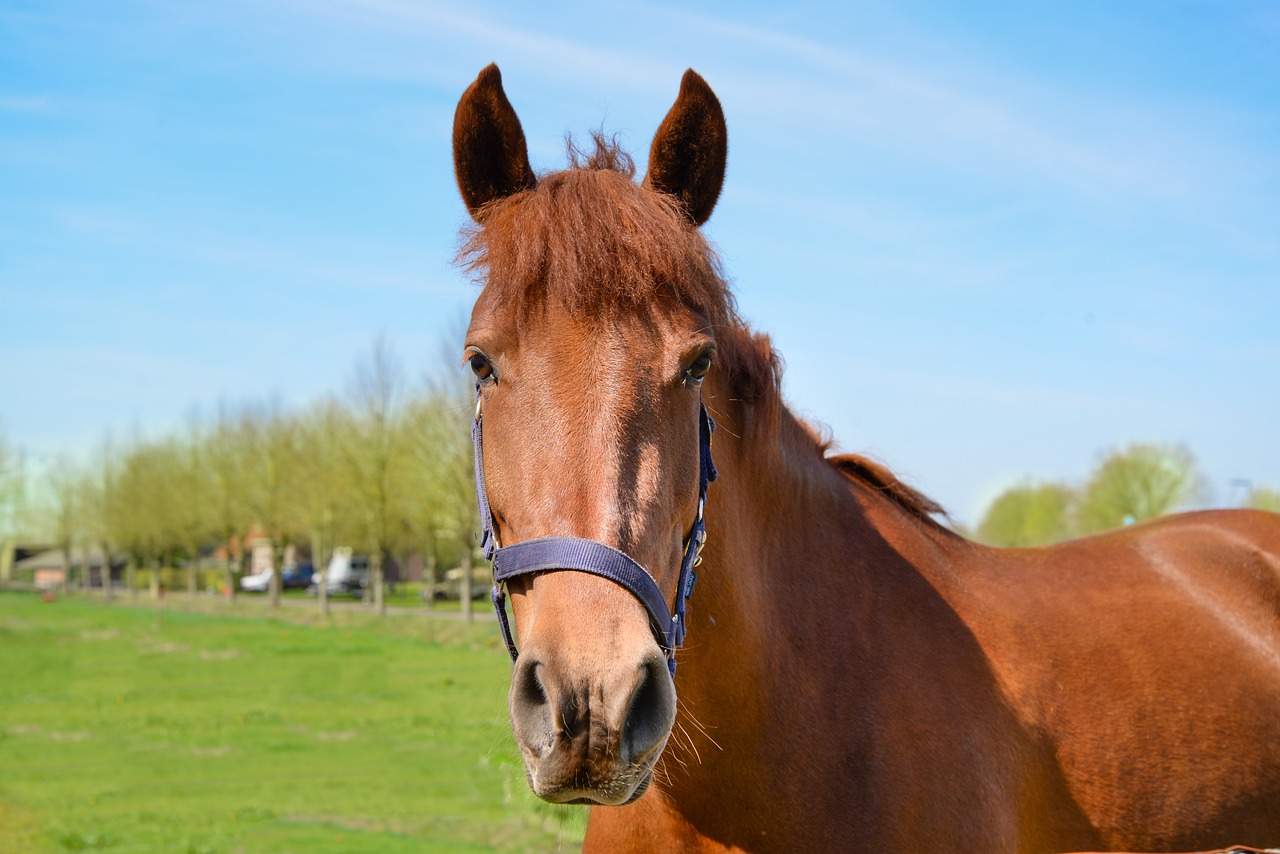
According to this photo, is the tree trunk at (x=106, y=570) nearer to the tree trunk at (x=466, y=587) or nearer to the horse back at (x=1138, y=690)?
the tree trunk at (x=466, y=587)

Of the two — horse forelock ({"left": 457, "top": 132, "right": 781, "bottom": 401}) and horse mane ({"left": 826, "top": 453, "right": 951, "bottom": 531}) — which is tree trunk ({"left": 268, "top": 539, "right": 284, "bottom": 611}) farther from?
horse forelock ({"left": 457, "top": 132, "right": 781, "bottom": 401})

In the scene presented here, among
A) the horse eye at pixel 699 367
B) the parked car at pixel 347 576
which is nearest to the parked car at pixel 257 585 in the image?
the parked car at pixel 347 576

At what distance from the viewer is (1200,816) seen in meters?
3.41

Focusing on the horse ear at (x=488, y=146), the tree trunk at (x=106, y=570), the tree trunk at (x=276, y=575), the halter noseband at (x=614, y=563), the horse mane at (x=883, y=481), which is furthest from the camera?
the tree trunk at (x=106, y=570)

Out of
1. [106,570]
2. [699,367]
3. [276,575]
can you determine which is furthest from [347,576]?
[699,367]

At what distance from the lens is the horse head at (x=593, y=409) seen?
1.99 metres

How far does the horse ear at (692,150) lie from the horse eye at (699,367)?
1.75 ft

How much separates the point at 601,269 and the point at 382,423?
38344 mm

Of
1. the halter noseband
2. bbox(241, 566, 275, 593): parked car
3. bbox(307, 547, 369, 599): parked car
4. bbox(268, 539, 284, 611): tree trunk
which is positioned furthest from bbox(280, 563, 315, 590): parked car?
the halter noseband

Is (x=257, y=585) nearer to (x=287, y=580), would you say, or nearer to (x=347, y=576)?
(x=287, y=580)

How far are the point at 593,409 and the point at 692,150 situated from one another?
3.18ft

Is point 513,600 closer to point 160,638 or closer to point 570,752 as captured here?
point 570,752

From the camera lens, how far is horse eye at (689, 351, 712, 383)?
98.3 inches

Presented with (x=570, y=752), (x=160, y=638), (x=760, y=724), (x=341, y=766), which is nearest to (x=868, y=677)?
(x=760, y=724)
